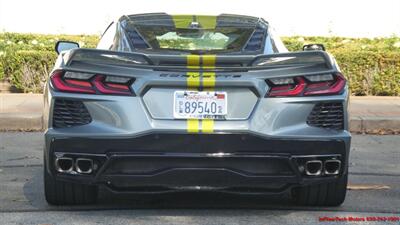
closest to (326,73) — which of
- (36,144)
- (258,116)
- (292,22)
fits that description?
(258,116)

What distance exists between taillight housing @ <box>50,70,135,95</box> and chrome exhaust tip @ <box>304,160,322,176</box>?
1.13 metres

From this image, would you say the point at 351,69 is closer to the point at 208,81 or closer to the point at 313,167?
the point at 313,167

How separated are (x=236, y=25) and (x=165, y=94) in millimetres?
1453

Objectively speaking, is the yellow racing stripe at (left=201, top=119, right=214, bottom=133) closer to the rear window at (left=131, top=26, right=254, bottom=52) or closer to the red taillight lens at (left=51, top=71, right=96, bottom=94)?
the red taillight lens at (left=51, top=71, right=96, bottom=94)

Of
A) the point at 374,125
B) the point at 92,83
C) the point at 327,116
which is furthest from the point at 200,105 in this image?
the point at 374,125

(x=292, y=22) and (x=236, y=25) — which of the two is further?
(x=292, y=22)

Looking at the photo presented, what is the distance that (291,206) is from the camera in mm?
5340

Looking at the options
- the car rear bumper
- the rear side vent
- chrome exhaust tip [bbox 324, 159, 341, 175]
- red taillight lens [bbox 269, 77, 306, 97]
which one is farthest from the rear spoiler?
chrome exhaust tip [bbox 324, 159, 341, 175]

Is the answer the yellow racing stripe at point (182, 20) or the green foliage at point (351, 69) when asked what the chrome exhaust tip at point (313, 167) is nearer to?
the yellow racing stripe at point (182, 20)

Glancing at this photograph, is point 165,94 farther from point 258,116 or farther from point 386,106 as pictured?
point 386,106

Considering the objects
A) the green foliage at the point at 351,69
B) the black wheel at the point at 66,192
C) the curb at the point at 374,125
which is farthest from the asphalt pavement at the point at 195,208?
the green foliage at the point at 351,69

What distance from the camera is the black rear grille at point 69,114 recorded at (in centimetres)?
462

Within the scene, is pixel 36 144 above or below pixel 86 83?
below

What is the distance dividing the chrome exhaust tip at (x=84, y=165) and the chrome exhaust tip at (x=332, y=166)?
1.41m
